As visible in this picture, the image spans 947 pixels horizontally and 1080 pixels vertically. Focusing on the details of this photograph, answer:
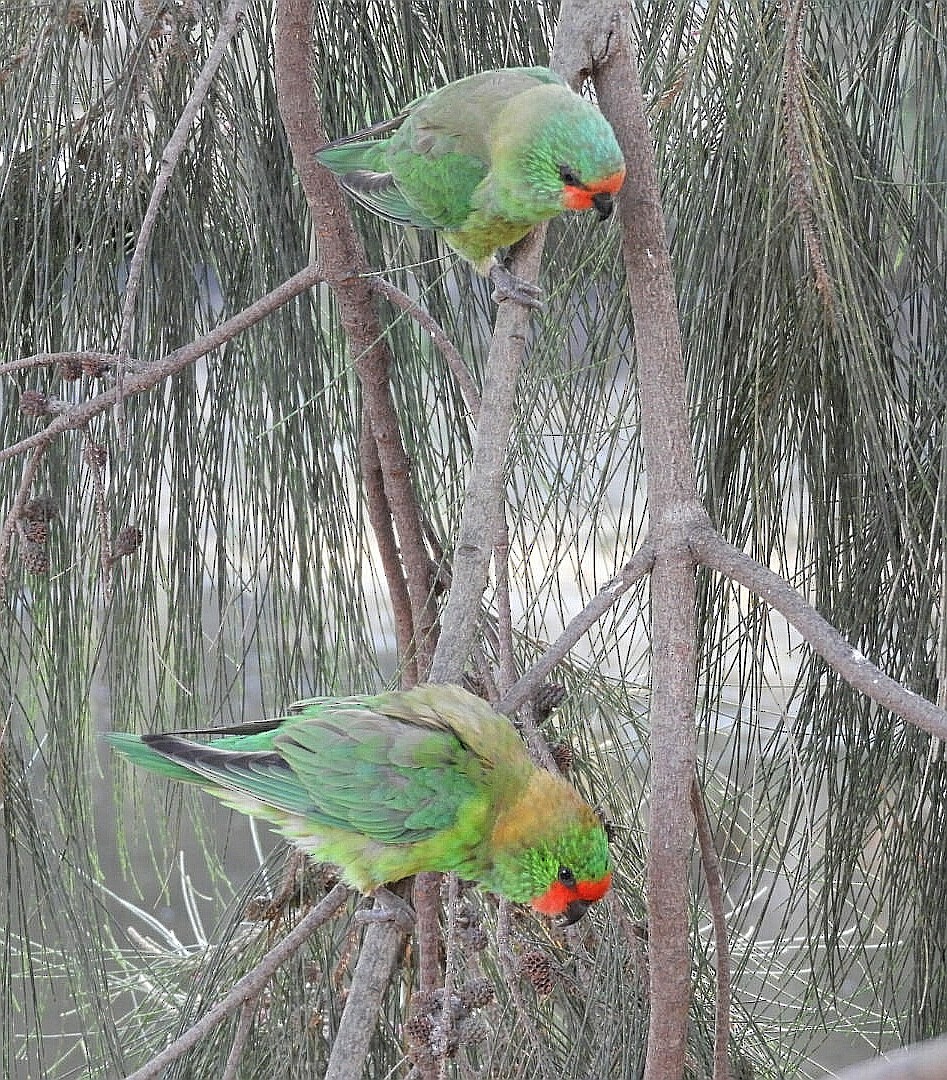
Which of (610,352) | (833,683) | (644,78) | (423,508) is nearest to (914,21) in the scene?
(644,78)

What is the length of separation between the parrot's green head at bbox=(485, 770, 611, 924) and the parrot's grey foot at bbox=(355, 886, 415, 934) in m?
0.07

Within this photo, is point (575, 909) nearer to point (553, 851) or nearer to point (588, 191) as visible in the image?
point (553, 851)

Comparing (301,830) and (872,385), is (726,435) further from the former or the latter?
(301,830)

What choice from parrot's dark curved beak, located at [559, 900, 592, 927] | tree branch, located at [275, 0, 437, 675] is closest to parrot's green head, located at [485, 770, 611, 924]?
parrot's dark curved beak, located at [559, 900, 592, 927]

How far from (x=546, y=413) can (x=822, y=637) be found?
0.37 metres

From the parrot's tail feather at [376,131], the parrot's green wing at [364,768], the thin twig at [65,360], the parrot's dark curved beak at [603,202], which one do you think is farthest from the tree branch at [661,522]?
the thin twig at [65,360]

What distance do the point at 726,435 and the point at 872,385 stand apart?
13 centimetres

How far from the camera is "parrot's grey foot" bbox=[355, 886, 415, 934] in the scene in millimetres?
653

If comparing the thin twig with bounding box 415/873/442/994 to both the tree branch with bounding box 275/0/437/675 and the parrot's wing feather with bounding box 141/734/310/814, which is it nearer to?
the parrot's wing feather with bounding box 141/734/310/814

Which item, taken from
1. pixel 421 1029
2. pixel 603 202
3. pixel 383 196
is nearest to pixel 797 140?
pixel 603 202

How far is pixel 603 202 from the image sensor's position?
0.71 m

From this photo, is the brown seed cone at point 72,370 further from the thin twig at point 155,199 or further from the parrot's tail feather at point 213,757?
the parrot's tail feather at point 213,757

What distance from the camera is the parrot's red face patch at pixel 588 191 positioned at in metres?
0.69

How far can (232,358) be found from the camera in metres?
1.09
